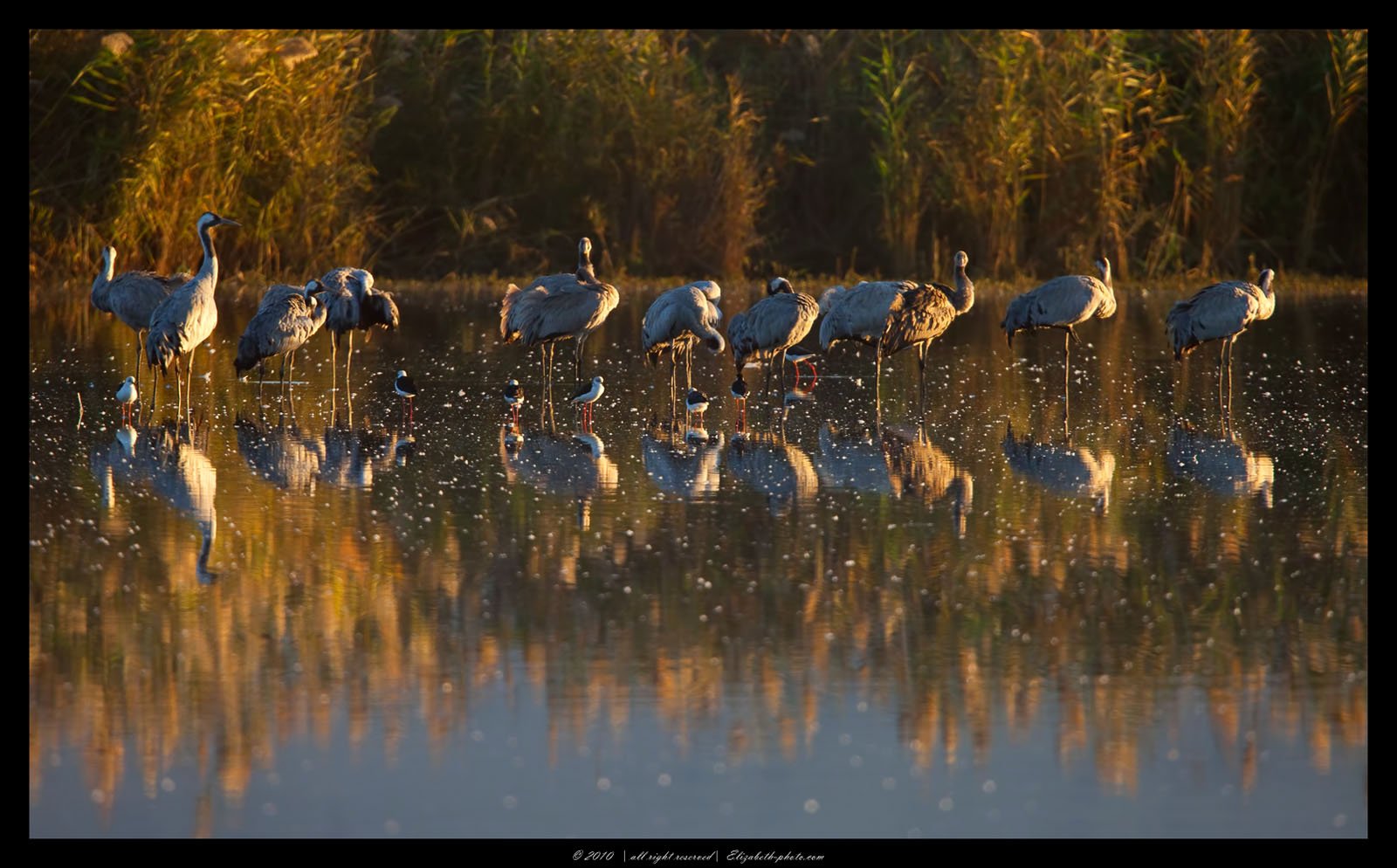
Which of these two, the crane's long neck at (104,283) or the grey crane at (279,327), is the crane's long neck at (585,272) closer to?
the grey crane at (279,327)

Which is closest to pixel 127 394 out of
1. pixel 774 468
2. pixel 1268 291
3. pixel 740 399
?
pixel 740 399

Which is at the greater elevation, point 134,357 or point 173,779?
point 134,357

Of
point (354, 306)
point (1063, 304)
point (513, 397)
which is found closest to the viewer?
point (513, 397)

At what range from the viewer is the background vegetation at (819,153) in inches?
872

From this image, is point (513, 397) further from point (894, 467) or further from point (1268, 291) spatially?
point (1268, 291)

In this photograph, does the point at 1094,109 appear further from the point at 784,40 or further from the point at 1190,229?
the point at 784,40

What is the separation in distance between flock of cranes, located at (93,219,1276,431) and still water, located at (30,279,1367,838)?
784mm

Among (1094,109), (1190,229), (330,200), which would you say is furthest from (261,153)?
(1190,229)

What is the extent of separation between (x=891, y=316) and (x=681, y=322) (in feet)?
4.52

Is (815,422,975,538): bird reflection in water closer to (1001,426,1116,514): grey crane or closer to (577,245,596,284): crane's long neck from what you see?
(1001,426,1116,514): grey crane

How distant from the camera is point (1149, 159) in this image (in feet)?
77.3

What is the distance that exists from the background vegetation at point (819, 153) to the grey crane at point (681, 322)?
9.53 meters

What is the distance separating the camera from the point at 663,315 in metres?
12.6
